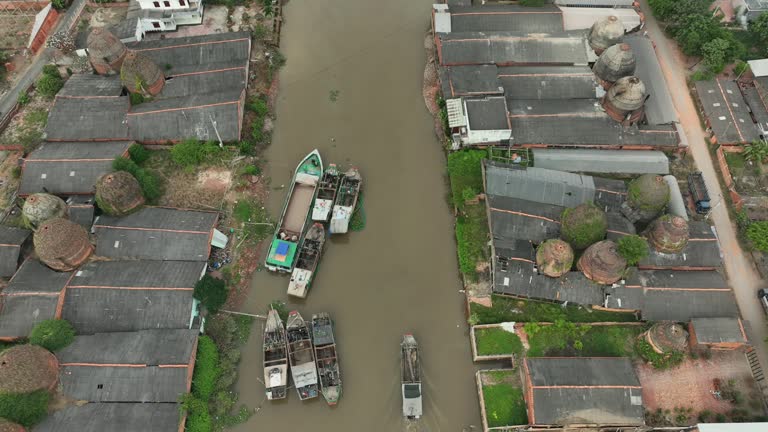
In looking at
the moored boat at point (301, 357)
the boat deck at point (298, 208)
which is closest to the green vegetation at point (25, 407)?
the moored boat at point (301, 357)

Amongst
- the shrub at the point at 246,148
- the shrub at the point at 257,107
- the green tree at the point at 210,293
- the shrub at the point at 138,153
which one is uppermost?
the shrub at the point at 257,107

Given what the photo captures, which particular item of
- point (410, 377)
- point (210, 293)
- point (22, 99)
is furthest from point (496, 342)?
point (22, 99)

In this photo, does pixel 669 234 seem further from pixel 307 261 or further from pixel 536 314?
pixel 307 261

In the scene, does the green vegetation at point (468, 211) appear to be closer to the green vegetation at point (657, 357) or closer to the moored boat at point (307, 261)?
the moored boat at point (307, 261)

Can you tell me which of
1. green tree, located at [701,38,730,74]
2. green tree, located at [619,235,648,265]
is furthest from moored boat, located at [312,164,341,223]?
green tree, located at [701,38,730,74]

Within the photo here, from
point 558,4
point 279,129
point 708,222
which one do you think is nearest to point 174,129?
point 279,129
